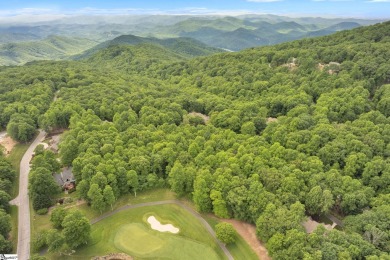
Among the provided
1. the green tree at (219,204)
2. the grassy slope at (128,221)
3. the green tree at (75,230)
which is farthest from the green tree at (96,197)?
the green tree at (219,204)

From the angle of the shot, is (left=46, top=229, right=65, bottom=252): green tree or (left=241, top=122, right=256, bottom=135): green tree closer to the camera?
(left=46, top=229, right=65, bottom=252): green tree

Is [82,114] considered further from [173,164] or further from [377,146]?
[377,146]

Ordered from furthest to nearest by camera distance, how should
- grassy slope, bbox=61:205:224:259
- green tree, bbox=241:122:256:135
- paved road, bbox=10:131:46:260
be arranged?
green tree, bbox=241:122:256:135 < paved road, bbox=10:131:46:260 < grassy slope, bbox=61:205:224:259

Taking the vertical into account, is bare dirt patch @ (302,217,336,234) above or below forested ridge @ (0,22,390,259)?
below

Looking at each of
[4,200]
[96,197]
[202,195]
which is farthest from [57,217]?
[202,195]

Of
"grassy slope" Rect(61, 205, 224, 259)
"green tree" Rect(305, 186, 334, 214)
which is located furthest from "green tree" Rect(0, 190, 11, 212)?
"green tree" Rect(305, 186, 334, 214)

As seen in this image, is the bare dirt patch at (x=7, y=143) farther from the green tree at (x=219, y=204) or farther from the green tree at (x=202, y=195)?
the green tree at (x=219, y=204)

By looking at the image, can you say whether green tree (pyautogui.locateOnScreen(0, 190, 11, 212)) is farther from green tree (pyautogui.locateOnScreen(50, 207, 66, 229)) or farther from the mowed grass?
the mowed grass

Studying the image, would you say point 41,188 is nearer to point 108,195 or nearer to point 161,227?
point 108,195
